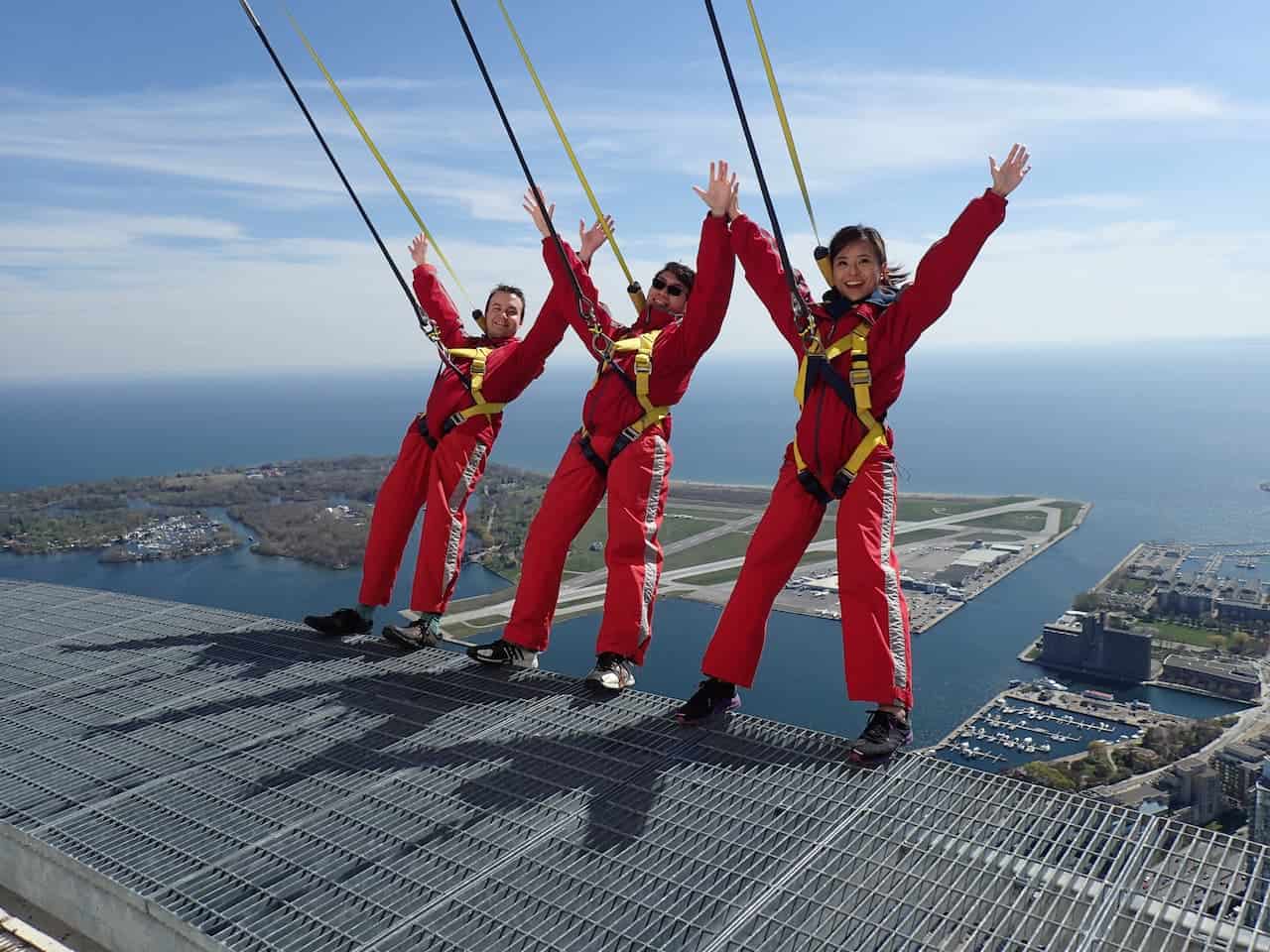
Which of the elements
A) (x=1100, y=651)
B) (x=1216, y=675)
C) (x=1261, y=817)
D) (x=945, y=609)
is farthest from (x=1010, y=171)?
(x=945, y=609)

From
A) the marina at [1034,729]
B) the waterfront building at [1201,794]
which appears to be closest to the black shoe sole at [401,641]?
the waterfront building at [1201,794]

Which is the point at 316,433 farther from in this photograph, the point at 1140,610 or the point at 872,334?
the point at 872,334

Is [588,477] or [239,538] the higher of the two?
[588,477]

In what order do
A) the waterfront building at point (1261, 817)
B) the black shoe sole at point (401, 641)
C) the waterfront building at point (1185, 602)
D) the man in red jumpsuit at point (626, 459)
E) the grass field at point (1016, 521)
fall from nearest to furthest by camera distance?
the man in red jumpsuit at point (626, 459)
the black shoe sole at point (401, 641)
the waterfront building at point (1261, 817)
the waterfront building at point (1185, 602)
the grass field at point (1016, 521)

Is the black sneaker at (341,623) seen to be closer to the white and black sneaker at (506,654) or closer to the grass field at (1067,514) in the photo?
the white and black sneaker at (506,654)

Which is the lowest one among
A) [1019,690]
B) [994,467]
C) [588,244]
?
[1019,690]

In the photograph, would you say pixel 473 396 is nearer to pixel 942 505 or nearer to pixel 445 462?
pixel 445 462

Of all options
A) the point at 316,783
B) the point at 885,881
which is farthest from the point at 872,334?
the point at 316,783
